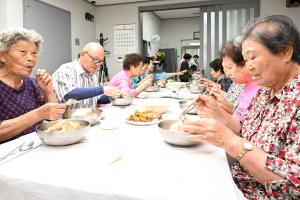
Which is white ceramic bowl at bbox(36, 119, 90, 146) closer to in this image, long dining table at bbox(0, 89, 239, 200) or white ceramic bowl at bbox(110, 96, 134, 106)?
long dining table at bbox(0, 89, 239, 200)

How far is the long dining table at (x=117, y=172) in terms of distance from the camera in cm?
72

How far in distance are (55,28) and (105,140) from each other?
384cm

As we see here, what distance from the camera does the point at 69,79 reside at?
7.00 feet

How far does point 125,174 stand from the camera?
0.82m

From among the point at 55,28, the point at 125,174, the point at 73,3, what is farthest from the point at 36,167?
the point at 73,3

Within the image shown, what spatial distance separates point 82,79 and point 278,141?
182 centimetres

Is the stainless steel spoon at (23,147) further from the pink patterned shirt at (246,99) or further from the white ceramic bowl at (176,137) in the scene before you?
the pink patterned shirt at (246,99)

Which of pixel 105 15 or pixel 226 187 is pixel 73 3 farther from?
pixel 226 187

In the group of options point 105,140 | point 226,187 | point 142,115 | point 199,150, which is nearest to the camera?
point 226,187

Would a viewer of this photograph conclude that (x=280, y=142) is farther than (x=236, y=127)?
No

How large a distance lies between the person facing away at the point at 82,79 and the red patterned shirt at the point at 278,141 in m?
1.30

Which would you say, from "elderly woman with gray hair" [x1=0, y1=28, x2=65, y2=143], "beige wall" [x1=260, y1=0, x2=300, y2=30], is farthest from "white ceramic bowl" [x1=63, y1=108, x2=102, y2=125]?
"beige wall" [x1=260, y1=0, x2=300, y2=30]

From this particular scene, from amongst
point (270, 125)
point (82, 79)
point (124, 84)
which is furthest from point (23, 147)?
point (124, 84)

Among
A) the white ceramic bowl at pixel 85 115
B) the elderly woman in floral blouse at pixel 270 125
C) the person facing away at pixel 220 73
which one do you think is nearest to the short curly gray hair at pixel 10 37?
the white ceramic bowl at pixel 85 115
